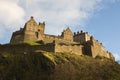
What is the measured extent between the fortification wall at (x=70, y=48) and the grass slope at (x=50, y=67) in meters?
2.41

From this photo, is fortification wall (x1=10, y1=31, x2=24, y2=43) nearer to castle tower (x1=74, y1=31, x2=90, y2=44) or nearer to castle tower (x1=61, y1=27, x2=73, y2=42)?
castle tower (x1=61, y1=27, x2=73, y2=42)

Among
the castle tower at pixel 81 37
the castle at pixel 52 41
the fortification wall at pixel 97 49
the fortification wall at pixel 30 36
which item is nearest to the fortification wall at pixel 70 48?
the castle at pixel 52 41

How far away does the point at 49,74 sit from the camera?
65.2 metres

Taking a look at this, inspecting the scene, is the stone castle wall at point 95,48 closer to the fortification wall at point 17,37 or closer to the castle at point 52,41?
the castle at point 52,41

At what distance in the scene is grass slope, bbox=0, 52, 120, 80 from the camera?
64.7 metres

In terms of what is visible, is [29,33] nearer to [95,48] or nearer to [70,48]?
[70,48]

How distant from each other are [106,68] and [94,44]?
459 inches

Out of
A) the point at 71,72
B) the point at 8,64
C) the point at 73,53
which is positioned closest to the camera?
the point at 71,72

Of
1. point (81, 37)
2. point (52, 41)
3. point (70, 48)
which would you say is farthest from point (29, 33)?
point (81, 37)

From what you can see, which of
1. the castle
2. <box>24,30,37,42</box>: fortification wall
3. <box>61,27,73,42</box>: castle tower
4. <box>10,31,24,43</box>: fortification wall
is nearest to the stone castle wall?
the castle

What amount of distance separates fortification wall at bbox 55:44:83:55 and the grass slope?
2411 mm

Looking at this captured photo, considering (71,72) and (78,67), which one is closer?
(71,72)

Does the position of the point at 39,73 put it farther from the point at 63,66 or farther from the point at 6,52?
the point at 6,52

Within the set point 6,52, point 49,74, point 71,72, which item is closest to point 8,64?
point 6,52
